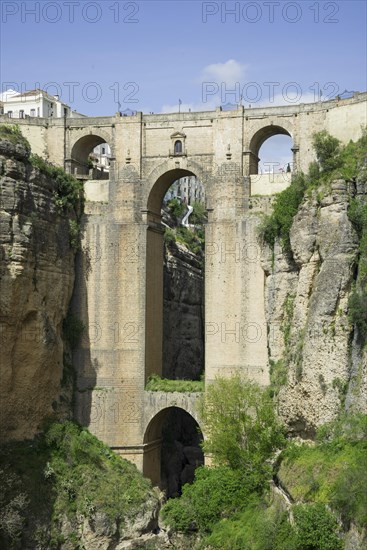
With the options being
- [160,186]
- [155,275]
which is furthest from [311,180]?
[155,275]

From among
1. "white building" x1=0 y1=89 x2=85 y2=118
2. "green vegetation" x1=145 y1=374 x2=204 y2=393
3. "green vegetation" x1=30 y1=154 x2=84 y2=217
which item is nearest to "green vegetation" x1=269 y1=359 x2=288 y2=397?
"green vegetation" x1=145 y1=374 x2=204 y2=393

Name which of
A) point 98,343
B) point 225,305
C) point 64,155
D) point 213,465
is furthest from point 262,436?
point 64,155

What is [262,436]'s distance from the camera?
1433 inches

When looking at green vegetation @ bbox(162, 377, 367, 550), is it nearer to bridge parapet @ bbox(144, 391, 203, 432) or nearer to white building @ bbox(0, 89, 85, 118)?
bridge parapet @ bbox(144, 391, 203, 432)

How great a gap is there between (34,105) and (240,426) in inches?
1528

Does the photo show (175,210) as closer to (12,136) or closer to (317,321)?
(12,136)

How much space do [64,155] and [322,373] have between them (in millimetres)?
16657

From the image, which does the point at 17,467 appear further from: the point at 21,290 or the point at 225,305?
the point at 225,305

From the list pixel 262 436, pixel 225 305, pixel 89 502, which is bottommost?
pixel 89 502

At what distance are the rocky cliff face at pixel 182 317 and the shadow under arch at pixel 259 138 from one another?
9931 millimetres

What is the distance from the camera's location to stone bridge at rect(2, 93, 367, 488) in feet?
134

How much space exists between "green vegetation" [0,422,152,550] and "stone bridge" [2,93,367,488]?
2.49 metres

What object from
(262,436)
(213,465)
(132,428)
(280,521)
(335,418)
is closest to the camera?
(280,521)

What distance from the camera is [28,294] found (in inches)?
1501
